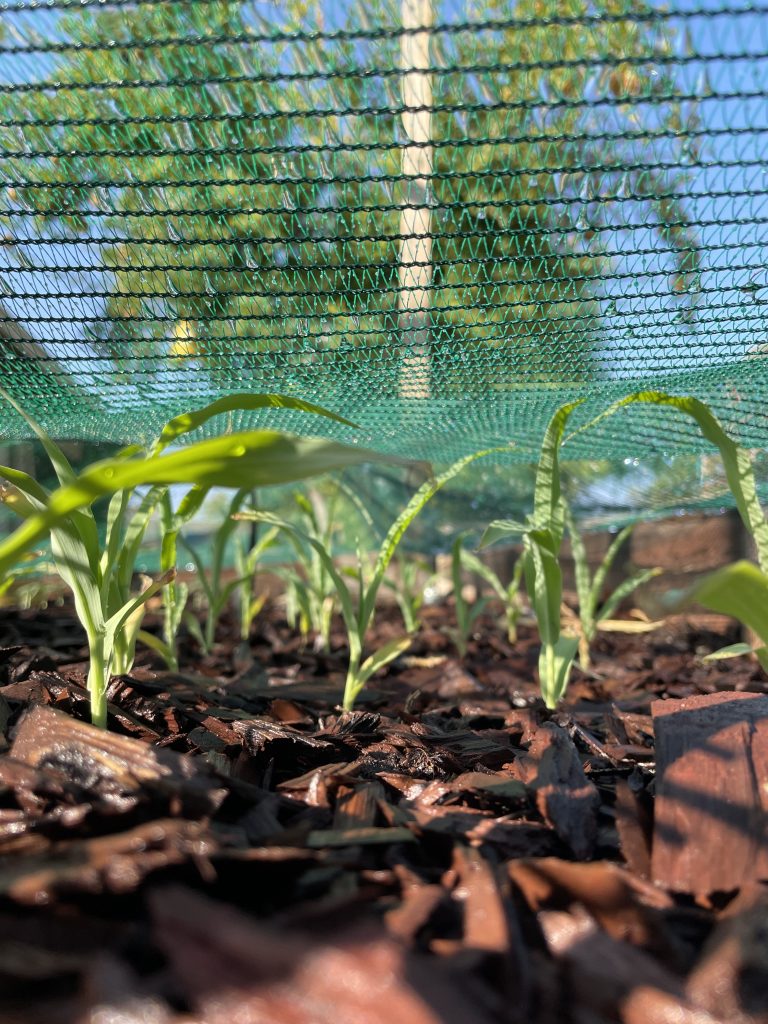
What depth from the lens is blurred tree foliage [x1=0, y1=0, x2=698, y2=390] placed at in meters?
0.96

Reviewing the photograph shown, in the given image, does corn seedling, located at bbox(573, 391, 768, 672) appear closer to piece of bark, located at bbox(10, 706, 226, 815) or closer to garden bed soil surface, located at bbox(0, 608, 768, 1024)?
garden bed soil surface, located at bbox(0, 608, 768, 1024)

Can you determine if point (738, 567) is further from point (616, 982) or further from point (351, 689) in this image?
point (351, 689)

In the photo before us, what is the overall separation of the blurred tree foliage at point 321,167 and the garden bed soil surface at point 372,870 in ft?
2.49

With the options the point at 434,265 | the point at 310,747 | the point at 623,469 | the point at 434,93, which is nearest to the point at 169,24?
the point at 434,93

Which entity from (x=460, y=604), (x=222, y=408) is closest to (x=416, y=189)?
(x=222, y=408)

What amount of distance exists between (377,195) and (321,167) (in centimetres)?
11

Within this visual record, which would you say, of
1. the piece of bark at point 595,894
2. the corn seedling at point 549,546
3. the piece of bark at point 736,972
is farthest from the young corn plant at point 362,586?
the piece of bark at point 736,972

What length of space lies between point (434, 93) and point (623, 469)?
1.77 meters

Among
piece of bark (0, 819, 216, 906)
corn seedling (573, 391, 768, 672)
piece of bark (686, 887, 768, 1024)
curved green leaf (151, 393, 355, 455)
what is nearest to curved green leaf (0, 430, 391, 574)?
curved green leaf (151, 393, 355, 455)

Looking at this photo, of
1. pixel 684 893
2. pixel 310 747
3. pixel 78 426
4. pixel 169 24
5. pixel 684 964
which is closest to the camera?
pixel 684 964

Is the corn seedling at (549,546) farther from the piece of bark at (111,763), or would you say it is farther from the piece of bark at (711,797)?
the piece of bark at (111,763)

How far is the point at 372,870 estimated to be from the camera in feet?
2.40

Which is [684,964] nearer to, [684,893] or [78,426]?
[684,893]

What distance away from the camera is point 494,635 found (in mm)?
2805
